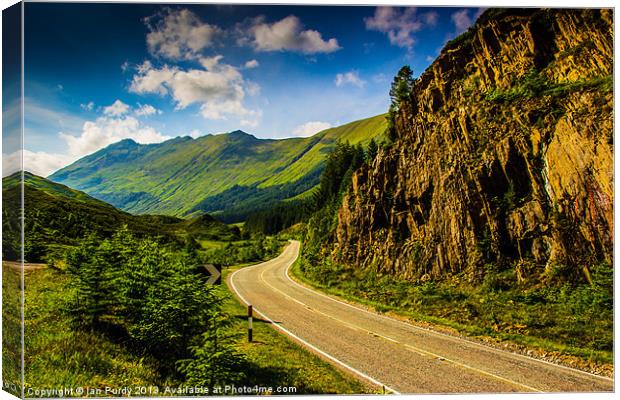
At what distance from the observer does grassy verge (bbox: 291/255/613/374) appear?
9.40 metres

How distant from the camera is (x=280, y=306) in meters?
15.6

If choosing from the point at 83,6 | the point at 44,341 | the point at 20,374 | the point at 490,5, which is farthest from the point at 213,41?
the point at 20,374

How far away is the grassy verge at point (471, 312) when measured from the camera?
940 centimetres

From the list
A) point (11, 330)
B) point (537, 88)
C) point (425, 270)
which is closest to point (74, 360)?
point (11, 330)

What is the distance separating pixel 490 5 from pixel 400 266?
1368cm

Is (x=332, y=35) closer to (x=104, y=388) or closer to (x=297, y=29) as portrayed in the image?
(x=297, y=29)

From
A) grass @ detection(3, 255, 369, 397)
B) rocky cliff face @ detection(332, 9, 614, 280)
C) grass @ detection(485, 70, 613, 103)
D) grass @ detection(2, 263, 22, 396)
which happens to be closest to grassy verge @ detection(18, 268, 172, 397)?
grass @ detection(3, 255, 369, 397)

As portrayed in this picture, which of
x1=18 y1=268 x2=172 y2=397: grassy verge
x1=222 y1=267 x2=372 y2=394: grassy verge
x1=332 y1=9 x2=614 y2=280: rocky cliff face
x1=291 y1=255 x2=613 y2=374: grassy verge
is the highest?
x1=332 y1=9 x2=614 y2=280: rocky cliff face

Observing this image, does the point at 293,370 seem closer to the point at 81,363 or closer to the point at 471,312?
the point at 81,363

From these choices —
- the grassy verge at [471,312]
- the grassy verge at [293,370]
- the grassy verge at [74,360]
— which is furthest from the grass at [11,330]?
the grassy verge at [471,312]

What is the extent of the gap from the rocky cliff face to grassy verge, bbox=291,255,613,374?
1.53 meters

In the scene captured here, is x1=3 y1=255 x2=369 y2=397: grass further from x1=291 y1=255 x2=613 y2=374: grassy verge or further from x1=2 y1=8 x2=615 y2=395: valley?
x1=291 y1=255 x2=613 y2=374: grassy verge

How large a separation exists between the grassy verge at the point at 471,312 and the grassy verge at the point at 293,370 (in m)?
5.84

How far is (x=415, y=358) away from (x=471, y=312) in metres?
5.37
